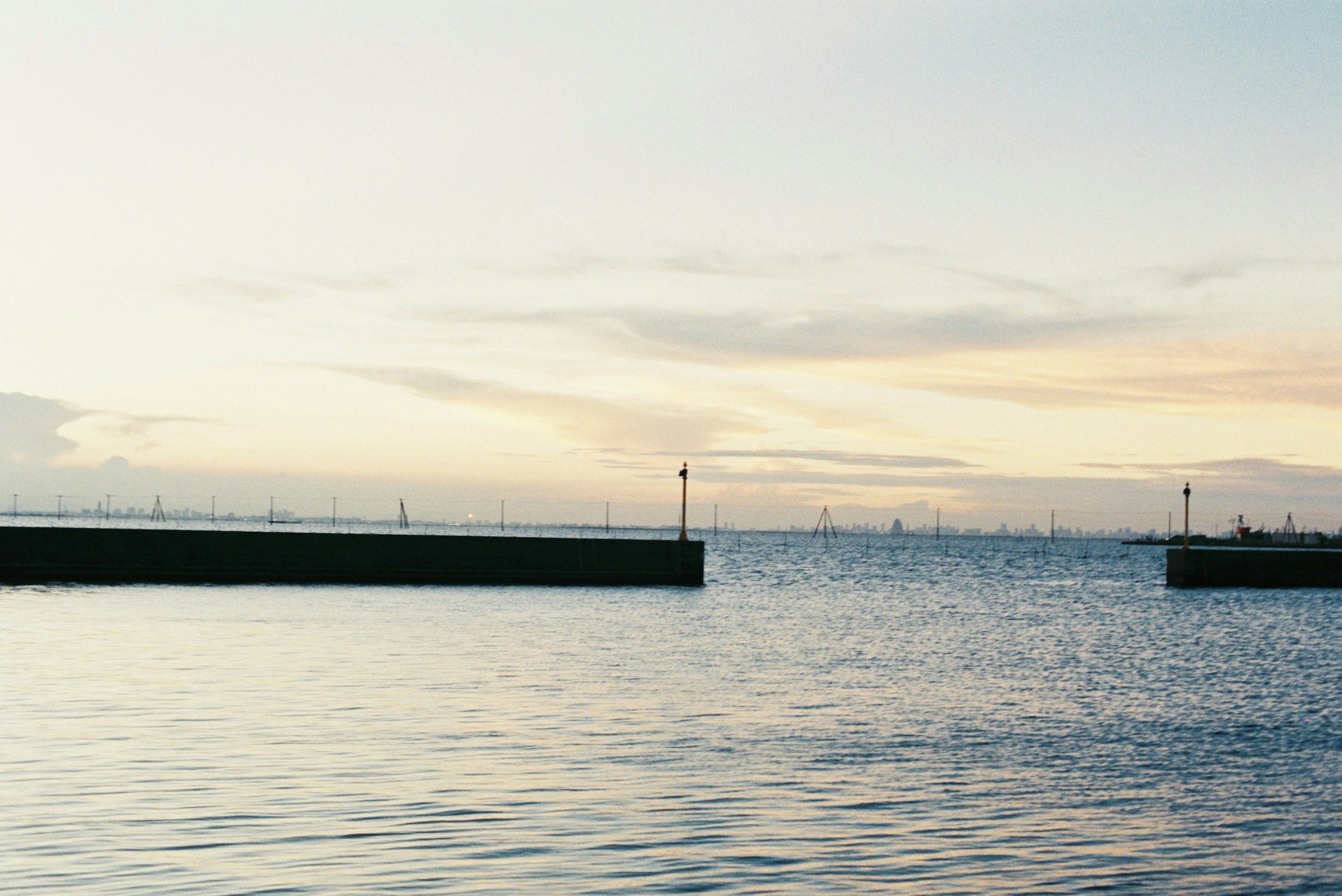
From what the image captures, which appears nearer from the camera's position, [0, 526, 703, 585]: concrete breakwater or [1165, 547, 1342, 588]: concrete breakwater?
[0, 526, 703, 585]: concrete breakwater

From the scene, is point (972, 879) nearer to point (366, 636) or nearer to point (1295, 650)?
point (366, 636)

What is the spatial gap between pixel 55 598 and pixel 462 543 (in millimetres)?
19143

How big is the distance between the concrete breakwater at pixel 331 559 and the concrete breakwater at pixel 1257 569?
31675 mm

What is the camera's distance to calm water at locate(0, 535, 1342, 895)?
1104 centimetres

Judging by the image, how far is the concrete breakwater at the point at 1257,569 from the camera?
226ft

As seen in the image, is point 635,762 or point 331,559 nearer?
point 635,762

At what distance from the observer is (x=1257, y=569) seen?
6919 cm

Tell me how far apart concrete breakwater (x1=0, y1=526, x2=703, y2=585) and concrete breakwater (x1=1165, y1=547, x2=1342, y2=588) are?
1247 inches

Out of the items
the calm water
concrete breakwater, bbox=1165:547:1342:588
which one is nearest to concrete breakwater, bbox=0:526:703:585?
the calm water

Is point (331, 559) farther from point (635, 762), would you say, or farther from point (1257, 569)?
point (1257, 569)

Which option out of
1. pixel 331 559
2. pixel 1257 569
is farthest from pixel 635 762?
pixel 1257 569

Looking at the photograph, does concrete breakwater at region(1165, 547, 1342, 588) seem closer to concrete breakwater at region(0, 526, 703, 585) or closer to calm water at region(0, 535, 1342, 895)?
concrete breakwater at region(0, 526, 703, 585)

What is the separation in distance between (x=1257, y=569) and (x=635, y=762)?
64.2 metres

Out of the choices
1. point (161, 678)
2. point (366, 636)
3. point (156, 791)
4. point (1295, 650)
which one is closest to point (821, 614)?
point (1295, 650)
